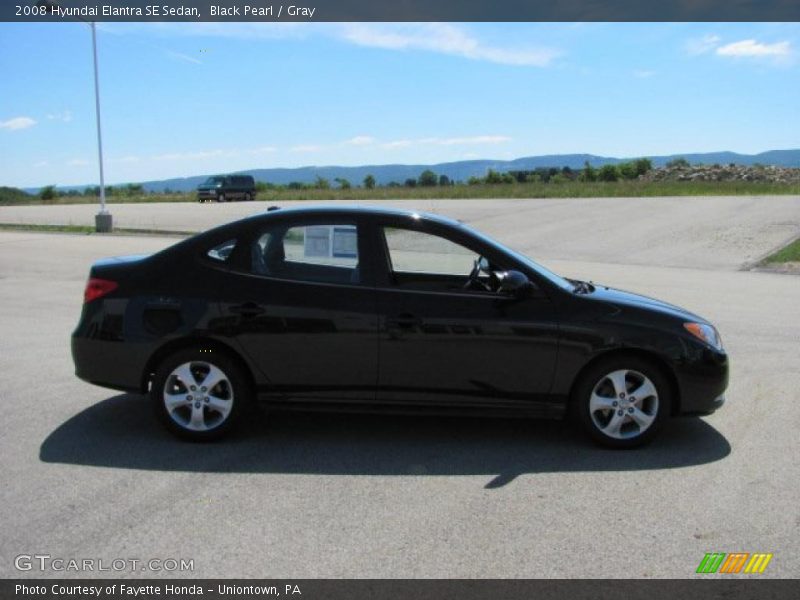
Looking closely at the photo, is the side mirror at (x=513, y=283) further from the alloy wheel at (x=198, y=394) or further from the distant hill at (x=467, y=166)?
the distant hill at (x=467, y=166)

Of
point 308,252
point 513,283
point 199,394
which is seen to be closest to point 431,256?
point 513,283

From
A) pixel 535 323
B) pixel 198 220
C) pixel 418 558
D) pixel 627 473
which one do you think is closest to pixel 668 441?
pixel 627 473

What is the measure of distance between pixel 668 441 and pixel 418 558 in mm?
2497

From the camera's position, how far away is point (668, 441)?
5297mm

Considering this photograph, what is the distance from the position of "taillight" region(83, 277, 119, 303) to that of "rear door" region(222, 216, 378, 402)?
0.84 m

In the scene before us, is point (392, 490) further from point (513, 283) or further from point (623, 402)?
point (623, 402)

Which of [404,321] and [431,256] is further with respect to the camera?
[431,256]

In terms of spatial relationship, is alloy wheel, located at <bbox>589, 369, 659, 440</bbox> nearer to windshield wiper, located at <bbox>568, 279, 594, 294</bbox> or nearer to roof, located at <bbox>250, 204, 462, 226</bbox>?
windshield wiper, located at <bbox>568, 279, 594, 294</bbox>

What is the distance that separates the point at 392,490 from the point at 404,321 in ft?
3.69

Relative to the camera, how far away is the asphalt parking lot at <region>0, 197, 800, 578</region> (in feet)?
11.8

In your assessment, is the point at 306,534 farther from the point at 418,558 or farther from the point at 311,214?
the point at 311,214

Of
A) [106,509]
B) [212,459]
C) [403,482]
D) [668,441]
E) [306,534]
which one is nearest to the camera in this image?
[306,534]


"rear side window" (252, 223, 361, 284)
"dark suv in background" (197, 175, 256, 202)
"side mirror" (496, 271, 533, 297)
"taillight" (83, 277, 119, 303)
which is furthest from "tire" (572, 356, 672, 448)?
"dark suv in background" (197, 175, 256, 202)

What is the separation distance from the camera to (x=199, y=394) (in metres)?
5.07
